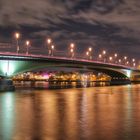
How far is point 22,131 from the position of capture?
18672mm

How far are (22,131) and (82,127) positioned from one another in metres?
3.31

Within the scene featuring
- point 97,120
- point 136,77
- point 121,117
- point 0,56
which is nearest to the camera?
point 97,120

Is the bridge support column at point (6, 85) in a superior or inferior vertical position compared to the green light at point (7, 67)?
inferior

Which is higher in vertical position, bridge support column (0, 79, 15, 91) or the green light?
the green light

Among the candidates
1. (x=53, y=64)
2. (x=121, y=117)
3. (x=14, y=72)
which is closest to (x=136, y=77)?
(x=53, y=64)

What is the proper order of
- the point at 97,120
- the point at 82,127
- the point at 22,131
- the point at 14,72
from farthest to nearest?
the point at 14,72
the point at 97,120
the point at 82,127
the point at 22,131

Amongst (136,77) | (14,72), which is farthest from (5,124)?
(136,77)

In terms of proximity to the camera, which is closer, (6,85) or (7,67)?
(6,85)

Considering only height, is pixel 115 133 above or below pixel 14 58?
below

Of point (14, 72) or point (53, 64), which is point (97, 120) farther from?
point (53, 64)

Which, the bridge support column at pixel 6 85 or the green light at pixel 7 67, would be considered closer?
the bridge support column at pixel 6 85

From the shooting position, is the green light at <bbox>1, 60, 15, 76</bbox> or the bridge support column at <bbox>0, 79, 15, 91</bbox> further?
the green light at <bbox>1, 60, 15, 76</bbox>

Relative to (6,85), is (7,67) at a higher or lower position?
higher

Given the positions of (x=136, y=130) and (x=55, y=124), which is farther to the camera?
(x=55, y=124)
